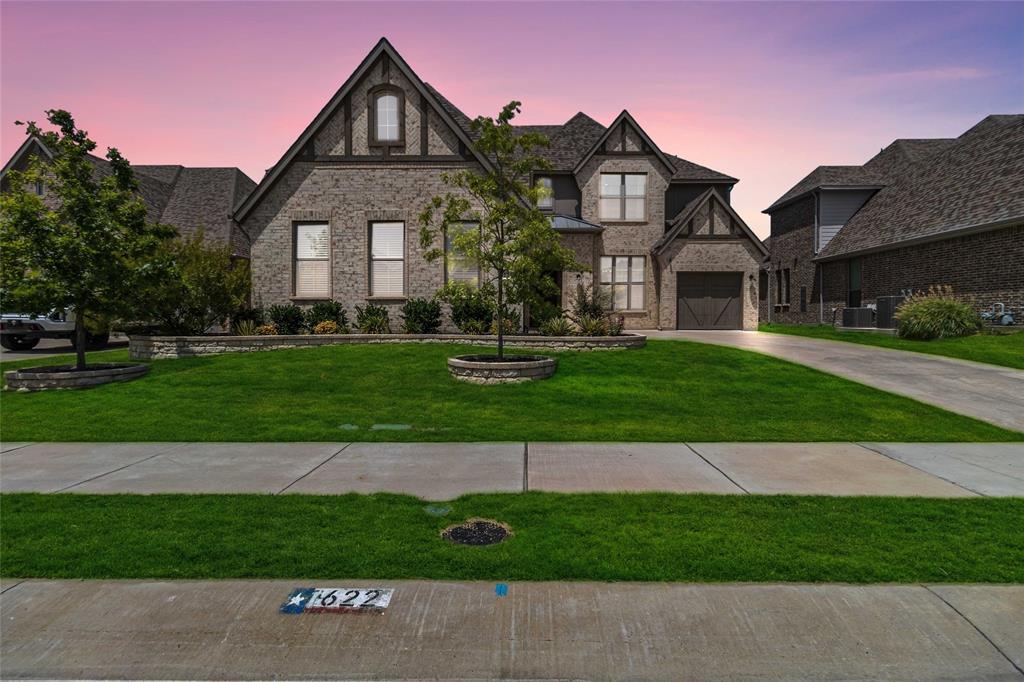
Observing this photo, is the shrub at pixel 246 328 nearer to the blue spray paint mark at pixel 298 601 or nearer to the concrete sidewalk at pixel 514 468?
the concrete sidewalk at pixel 514 468

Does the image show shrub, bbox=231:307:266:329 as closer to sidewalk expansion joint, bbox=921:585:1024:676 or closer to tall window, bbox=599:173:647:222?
tall window, bbox=599:173:647:222

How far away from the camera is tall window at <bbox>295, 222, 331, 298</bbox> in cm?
2019

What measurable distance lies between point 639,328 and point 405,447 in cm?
2055

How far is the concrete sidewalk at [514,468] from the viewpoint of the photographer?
20.9 ft

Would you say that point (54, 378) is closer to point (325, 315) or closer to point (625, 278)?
point (325, 315)

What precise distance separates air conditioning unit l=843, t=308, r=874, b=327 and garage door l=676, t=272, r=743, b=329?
441 cm

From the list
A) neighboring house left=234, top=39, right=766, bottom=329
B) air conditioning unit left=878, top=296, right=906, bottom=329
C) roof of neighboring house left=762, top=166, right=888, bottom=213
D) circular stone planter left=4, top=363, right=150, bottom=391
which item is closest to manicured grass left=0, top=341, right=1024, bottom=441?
circular stone planter left=4, top=363, right=150, bottom=391

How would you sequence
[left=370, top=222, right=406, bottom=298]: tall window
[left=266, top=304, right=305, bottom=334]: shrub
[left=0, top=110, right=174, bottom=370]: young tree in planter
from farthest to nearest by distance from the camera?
[left=370, top=222, right=406, bottom=298]: tall window < [left=266, top=304, right=305, bottom=334]: shrub < [left=0, top=110, right=174, bottom=370]: young tree in planter

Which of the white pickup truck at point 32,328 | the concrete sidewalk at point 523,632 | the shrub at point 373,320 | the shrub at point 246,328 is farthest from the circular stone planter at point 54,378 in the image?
the concrete sidewalk at point 523,632

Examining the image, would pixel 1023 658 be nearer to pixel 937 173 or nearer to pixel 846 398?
pixel 846 398

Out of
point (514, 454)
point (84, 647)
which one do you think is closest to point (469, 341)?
point (514, 454)

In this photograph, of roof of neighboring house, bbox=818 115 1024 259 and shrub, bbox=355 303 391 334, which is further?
roof of neighboring house, bbox=818 115 1024 259

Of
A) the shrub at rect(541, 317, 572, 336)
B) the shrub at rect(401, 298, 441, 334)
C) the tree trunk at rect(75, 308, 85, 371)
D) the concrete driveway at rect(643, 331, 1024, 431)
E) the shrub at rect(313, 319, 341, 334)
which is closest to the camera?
the concrete driveway at rect(643, 331, 1024, 431)

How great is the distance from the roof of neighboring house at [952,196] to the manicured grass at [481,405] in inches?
559
